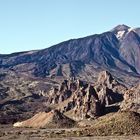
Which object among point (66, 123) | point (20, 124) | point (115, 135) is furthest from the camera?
point (20, 124)

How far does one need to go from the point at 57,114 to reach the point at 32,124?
10462 mm

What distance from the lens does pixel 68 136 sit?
433ft

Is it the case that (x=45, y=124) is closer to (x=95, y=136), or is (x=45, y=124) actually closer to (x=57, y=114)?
(x=57, y=114)

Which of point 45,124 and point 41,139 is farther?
point 45,124

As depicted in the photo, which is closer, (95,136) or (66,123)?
(95,136)

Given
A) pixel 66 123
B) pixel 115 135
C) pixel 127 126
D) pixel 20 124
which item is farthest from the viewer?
pixel 20 124

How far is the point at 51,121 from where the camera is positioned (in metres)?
178

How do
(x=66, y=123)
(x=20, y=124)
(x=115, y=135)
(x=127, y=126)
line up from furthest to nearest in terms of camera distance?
1. (x=20, y=124)
2. (x=66, y=123)
3. (x=127, y=126)
4. (x=115, y=135)

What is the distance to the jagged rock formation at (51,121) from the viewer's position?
17457cm

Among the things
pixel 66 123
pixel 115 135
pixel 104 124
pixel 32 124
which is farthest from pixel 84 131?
Result: pixel 32 124

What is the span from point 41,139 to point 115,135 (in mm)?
17669

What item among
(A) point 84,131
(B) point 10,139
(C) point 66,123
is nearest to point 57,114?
(C) point 66,123

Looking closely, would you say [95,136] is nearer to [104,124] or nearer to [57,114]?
[104,124]

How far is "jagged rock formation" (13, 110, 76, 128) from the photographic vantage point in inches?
6873
